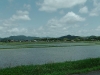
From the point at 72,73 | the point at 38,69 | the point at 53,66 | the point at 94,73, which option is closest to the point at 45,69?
the point at 38,69

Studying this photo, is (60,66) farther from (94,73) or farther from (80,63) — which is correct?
(94,73)

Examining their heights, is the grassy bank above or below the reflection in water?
above

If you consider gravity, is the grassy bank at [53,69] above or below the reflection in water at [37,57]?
above

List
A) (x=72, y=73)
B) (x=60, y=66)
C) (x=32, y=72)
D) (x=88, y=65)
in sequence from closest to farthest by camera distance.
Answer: (x=72, y=73) < (x=32, y=72) < (x=60, y=66) < (x=88, y=65)

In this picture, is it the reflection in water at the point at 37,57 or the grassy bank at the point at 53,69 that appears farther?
the reflection in water at the point at 37,57

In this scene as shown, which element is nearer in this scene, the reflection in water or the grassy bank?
the grassy bank

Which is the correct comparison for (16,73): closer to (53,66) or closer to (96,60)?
(53,66)

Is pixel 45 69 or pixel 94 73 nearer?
pixel 94 73

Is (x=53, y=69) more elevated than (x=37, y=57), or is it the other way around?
(x=53, y=69)

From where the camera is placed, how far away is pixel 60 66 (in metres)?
16.3

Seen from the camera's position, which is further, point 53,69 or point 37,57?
point 37,57

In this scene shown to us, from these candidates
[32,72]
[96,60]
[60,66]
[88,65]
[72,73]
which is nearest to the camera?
[72,73]

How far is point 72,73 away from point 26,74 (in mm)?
3068

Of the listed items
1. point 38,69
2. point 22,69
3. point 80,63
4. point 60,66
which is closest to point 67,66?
point 60,66
